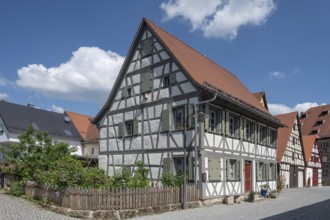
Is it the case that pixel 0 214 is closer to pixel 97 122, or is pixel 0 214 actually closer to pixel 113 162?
pixel 113 162

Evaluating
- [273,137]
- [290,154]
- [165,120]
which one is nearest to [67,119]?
[273,137]

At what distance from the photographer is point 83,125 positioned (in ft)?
150

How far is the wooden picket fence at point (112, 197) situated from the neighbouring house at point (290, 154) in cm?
2322

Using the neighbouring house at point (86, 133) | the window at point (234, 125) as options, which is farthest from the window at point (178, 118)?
the neighbouring house at point (86, 133)

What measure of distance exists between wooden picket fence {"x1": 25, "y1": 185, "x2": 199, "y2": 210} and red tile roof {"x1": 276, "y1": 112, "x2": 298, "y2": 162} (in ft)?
76.0

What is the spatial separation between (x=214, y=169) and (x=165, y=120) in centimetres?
370

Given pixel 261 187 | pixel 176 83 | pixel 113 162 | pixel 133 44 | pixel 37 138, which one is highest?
pixel 133 44

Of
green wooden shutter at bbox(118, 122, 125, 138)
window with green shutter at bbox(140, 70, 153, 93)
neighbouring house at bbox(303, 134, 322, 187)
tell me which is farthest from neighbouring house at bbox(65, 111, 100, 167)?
neighbouring house at bbox(303, 134, 322, 187)

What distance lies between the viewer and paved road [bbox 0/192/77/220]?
12.7 metres

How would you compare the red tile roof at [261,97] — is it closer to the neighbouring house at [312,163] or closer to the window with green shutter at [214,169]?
the neighbouring house at [312,163]

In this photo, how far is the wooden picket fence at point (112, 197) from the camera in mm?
13211

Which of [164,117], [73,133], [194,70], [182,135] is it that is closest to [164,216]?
[182,135]

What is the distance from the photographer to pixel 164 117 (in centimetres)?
2012

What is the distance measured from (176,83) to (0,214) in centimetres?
1083
